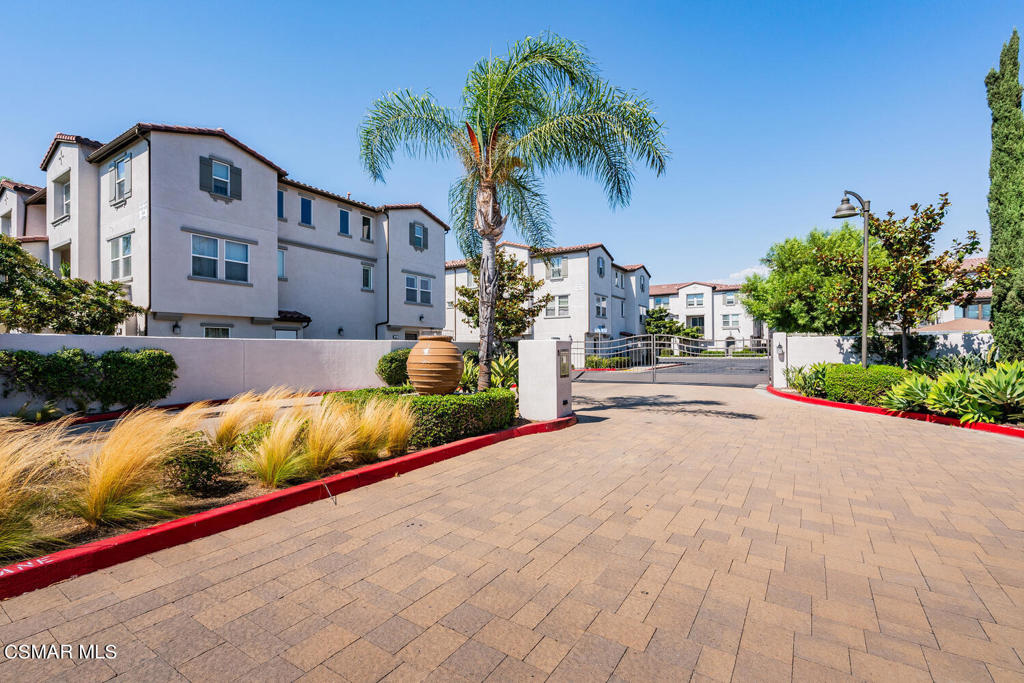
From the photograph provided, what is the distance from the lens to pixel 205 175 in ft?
56.6

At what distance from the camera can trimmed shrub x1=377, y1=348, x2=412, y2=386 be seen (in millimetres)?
16250

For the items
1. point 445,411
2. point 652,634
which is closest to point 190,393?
point 445,411

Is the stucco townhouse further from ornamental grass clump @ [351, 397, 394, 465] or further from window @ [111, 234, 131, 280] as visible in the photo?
ornamental grass clump @ [351, 397, 394, 465]

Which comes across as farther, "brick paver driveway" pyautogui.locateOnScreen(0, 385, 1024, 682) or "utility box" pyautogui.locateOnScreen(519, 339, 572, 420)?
"utility box" pyautogui.locateOnScreen(519, 339, 572, 420)

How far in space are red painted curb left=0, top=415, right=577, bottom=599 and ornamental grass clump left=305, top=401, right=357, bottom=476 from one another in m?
0.23

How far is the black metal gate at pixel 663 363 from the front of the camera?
21.8 metres

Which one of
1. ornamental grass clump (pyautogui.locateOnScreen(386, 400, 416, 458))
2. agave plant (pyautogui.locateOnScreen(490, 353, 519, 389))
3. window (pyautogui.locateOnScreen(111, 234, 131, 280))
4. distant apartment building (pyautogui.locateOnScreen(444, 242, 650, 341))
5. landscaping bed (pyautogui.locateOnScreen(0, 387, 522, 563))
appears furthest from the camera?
A: distant apartment building (pyautogui.locateOnScreen(444, 242, 650, 341))

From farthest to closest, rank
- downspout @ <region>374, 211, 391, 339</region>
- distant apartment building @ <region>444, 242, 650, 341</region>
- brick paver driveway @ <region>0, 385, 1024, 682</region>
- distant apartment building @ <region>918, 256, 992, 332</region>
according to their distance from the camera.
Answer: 1. distant apartment building @ <region>444, 242, 650, 341</region>
2. distant apartment building @ <region>918, 256, 992, 332</region>
3. downspout @ <region>374, 211, 391, 339</region>
4. brick paver driveway @ <region>0, 385, 1024, 682</region>

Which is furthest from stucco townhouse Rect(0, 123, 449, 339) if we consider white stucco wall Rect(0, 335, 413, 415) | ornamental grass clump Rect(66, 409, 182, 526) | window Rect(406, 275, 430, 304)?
ornamental grass clump Rect(66, 409, 182, 526)

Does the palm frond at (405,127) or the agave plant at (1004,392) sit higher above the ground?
the palm frond at (405,127)

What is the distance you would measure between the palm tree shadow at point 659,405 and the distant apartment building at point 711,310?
44299 mm

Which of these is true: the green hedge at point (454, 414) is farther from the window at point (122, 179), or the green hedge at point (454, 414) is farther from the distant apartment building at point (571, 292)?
the distant apartment building at point (571, 292)

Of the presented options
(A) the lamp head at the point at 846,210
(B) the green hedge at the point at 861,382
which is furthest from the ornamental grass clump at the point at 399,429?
(A) the lamp head at the point at 846,210

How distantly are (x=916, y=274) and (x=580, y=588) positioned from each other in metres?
14.7
